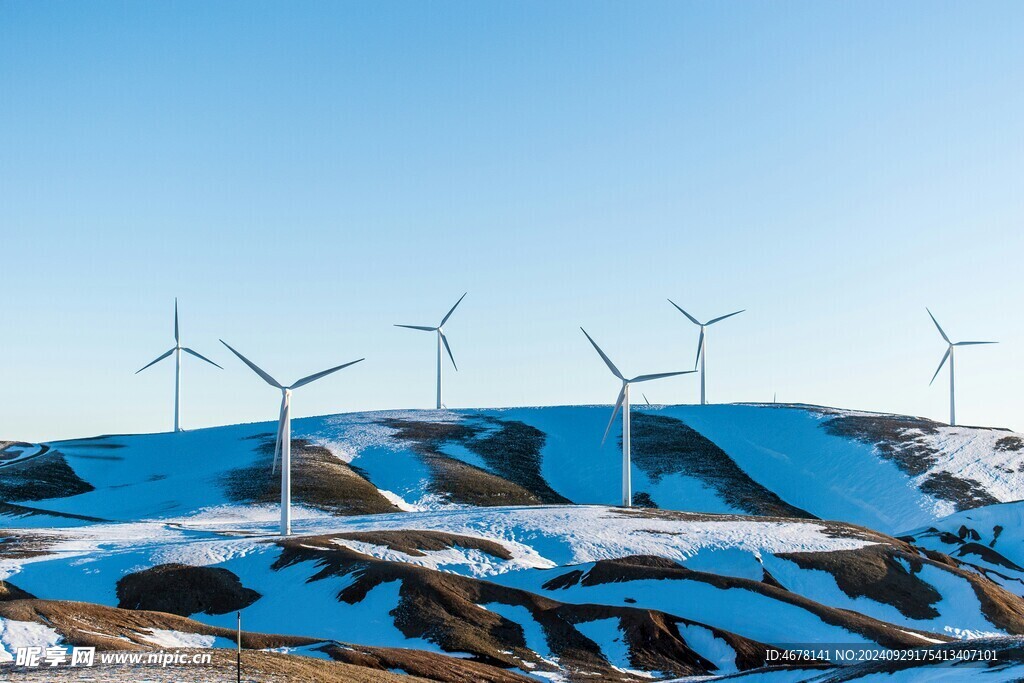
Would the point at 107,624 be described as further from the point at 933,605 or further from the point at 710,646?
the point at 933,605

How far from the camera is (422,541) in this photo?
7775cm

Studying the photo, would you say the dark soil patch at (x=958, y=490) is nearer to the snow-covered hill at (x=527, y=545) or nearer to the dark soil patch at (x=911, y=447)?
the dark soil patch at (x=911, y=447)

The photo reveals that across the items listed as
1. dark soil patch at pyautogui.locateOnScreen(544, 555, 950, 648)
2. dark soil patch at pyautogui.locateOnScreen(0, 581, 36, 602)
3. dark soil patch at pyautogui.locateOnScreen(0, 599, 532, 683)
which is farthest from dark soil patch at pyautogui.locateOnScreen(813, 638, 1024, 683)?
dark soil patch at pyautogui.locateOnScreen(0, 581, 36, 602)

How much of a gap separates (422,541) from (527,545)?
26.8 feet

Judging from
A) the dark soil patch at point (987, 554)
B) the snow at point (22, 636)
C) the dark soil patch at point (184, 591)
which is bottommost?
the dark soil patch at point (987, 554)

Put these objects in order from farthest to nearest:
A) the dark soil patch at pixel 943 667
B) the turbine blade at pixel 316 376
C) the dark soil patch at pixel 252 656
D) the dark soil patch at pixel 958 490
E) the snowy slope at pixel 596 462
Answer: the dark soil patch at pixel 958 490 → the snowy slope at pixel 596 462 → the turbine blade at pixel 316 376 → the dark soil patch at pixel 943 667 → the dark soil patch at pixel 252 656

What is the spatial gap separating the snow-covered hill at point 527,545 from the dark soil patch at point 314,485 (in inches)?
18.1

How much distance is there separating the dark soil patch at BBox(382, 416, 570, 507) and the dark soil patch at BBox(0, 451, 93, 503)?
38.4 meters

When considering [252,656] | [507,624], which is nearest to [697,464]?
[507,624]

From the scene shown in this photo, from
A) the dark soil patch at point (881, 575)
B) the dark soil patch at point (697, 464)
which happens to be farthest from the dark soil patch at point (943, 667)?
the dark soil patch at point (697, 464)

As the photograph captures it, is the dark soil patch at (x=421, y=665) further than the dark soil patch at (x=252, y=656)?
Yes

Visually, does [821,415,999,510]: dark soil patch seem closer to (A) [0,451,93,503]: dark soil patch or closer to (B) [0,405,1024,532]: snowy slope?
(B) [0,405,1024,532]: snowy slope

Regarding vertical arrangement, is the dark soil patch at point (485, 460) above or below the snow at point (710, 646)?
above

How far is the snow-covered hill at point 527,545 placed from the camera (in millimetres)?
58188
